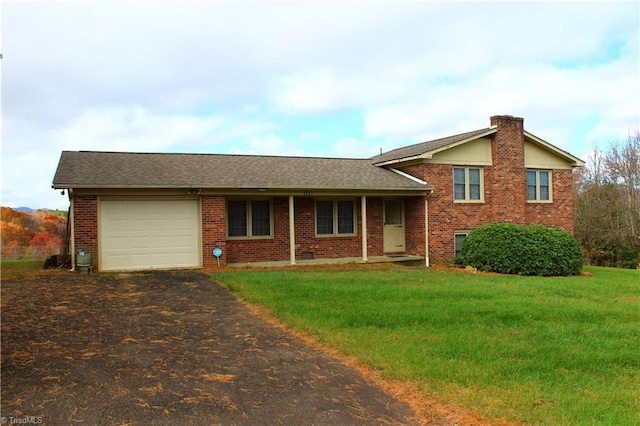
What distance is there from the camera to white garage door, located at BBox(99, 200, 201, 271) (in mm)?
14656

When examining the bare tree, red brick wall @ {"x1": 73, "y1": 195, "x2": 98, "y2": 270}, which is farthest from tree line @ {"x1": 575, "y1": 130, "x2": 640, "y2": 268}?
red brick wall @ {"x1": 73, "y1": 195, "x2": 98, "y2": 270}

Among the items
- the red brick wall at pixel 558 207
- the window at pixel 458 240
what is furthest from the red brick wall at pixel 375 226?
the red brick wall at pixel 558 207

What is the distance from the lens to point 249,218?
17234 mm

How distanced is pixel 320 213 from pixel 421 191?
12.1ft

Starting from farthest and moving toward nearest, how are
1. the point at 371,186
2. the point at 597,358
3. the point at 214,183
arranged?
1. the point at 371,186
2. the point at 214,183
3. the point at 597,358

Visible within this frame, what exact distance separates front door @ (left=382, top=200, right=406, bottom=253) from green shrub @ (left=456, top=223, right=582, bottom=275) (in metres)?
3.13

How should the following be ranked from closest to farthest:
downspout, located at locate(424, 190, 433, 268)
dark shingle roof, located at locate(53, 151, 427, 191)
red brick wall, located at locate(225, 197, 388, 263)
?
dark shingle roof, located at locate(53, 151, 427, 191)
red brick wall, located at locate(225, 197, 388, 263)
downspout, located at locate(424, 190, 433, 268)

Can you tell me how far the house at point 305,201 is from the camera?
1477 cm

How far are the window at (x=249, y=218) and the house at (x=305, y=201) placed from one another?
3cm

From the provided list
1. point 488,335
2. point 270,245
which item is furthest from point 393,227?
point 488,335

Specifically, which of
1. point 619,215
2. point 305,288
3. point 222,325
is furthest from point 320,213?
point 619,215

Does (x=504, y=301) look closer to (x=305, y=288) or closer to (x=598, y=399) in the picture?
(x=305, y=288)

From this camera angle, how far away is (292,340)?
23.5 ft

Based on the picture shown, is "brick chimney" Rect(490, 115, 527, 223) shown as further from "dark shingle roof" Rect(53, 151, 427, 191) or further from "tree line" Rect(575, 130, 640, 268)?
"tree line" Rect(575, 130, 640, 268)
